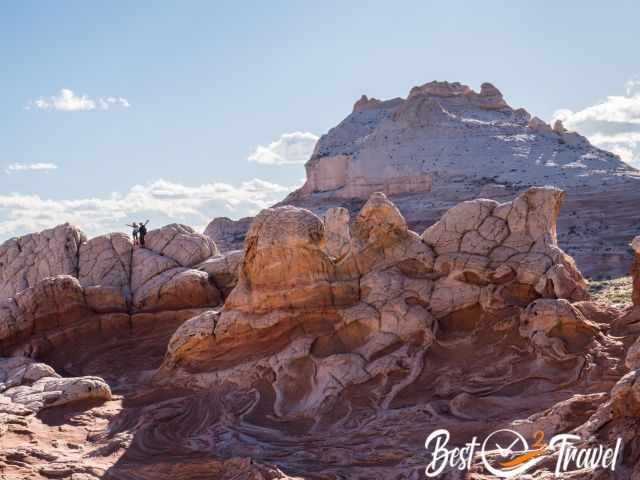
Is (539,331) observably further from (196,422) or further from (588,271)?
(588,271)

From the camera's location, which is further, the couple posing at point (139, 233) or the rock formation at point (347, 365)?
the couple posing at point (139, 233)

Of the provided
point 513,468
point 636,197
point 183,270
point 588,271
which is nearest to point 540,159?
point 636,197

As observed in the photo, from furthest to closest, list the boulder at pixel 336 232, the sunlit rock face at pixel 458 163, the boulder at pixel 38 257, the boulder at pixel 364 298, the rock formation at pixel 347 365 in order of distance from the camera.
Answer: the sunlit rock face at pixel 458 163
the boulder at pixel 38 257
the boulder at pixel 336 232
the boulder at pixel 364 298
the rock formation at pixel 347 365

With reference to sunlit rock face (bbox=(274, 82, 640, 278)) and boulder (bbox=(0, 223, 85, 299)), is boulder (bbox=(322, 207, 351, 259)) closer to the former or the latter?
boulder (bbox=(0, 223, 85, 299))

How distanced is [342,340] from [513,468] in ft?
17.4

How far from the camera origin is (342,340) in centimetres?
1307

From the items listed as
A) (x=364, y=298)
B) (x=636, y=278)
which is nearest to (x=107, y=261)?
(x=364, y=298)

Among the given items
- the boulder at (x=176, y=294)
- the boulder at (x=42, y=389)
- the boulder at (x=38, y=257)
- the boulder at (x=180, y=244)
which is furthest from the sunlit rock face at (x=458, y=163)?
the boulder at (x=42, y=389)

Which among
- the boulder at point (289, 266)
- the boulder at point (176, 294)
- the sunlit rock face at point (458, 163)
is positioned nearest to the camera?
the boulder at point (289, 266)

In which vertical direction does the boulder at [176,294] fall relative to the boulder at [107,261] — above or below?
below

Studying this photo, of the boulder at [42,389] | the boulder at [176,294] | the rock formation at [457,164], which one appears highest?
the rock formation at [457,164]

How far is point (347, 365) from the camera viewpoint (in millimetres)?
12398

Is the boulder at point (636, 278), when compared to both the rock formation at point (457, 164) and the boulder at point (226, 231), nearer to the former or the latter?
the rock formation at point (457, 164)

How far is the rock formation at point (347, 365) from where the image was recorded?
10.5 m
